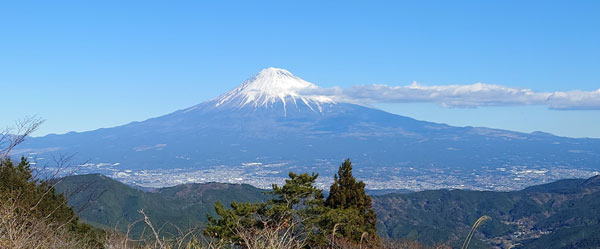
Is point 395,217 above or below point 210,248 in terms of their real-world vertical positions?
below

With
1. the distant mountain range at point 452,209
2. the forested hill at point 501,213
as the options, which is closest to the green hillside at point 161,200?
the distant mountain range at point 452,209

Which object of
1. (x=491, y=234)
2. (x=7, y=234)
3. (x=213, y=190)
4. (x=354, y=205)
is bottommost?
(x=491, y=234)

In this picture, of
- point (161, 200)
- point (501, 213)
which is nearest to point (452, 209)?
point (501, 213)

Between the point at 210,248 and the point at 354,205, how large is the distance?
2120 centimetres

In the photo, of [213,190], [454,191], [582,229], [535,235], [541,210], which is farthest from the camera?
[454,191]

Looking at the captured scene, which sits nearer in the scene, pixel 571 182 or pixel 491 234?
pixel 491 234

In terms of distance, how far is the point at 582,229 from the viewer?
95.8 metres

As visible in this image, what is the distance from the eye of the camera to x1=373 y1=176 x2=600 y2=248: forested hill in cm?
10594

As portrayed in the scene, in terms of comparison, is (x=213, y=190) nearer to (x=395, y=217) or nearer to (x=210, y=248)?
(x=395, y=217)

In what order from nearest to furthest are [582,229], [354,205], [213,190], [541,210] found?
[354,205] < [582,229] < [213,190] < [541,210]

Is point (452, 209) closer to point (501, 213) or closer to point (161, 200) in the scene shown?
point (501, 213)

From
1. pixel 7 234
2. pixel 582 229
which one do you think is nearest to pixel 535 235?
pixel 582 229

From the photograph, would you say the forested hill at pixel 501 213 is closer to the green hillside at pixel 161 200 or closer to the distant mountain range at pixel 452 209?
the distant mountain range at pixel 452 209

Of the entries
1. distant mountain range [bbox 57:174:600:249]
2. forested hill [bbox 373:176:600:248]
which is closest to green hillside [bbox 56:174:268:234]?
distant mountain range [bbox 57:174:600:249]
